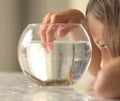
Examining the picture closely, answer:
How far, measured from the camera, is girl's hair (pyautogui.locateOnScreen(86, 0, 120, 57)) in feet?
2.51

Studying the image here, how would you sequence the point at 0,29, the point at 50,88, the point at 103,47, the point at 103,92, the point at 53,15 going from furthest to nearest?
the point at 0,29
the point at 103,47
the point at 53,15
the point at 50,88
the point at 103,92

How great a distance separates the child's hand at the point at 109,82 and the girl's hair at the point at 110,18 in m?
0.30

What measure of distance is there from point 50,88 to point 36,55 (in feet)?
0.24

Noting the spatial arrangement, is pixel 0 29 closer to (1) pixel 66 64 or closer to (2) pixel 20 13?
(2) pixel 20 13

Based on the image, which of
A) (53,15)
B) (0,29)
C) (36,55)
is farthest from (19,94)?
(0,29)

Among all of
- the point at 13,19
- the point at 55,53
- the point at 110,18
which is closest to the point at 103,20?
the point at 110,18

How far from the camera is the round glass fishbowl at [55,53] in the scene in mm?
541

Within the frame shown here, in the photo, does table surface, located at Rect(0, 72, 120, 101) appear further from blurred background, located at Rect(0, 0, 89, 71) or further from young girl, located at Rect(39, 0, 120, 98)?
blurred background, located at Rect(0, 0, 89, 71)

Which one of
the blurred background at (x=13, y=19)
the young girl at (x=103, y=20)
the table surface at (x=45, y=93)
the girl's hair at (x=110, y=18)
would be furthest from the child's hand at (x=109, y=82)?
the blurred background at (x=13, y=19)

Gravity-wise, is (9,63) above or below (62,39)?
below

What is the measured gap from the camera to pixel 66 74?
554mm

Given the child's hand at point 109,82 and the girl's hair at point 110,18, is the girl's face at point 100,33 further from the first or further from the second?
the child's hand at point 109,82

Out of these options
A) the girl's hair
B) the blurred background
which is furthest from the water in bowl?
the blurred background

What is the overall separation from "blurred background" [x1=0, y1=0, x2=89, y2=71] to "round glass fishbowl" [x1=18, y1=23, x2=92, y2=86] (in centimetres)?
114
